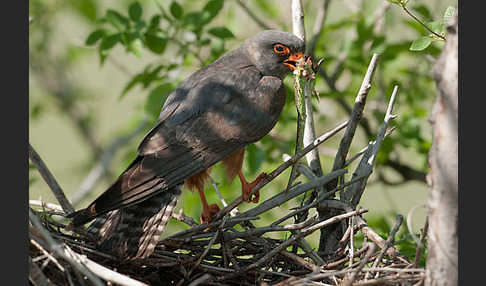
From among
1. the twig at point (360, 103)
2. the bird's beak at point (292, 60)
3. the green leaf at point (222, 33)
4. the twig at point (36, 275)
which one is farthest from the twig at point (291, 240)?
the green leaf at point (222, 33)

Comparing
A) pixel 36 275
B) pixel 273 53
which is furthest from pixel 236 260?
pixel 273 53

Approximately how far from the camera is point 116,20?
16.4ft

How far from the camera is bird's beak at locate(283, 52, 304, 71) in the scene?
4941mm

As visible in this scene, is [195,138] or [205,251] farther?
[195,138]

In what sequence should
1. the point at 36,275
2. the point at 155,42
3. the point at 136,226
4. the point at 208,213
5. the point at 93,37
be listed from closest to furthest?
the point at 36,275, the point at 136,226, the point at 208,213, the point at 93,37, the point at 155,42

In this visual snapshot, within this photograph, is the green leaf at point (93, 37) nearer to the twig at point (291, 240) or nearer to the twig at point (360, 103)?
the twig at point (360, 103)

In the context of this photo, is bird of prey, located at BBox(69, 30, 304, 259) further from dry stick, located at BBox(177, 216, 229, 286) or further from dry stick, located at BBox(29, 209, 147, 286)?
dry stick, located at BBox(29, 209, 147, 286)

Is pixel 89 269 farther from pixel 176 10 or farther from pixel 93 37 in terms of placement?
pixel 176 10

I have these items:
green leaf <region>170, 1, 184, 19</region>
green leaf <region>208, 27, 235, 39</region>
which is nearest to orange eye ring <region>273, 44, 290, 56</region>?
green leaf <region>208, 27, 235, 39</region>

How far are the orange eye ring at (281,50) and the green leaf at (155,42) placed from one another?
0.93 meters

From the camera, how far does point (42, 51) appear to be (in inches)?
336

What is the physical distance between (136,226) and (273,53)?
197 cm

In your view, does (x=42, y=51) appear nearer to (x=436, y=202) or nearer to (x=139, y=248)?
(x=139, y=248)

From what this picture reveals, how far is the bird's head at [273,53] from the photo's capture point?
5.01 meters
